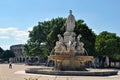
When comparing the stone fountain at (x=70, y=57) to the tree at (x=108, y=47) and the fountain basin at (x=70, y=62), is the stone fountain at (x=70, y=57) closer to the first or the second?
the fountain basin at (x=70, y=62)

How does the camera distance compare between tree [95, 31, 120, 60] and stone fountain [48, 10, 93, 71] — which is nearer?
stone fountain [48, 10, 93, 71]

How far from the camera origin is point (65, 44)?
130 ft

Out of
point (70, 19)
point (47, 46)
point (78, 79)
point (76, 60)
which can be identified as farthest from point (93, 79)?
point (47, 46)

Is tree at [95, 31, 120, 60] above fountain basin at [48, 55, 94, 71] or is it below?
above

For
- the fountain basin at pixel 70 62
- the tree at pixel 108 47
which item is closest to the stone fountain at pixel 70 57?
the fountain basin at pixel 70 62

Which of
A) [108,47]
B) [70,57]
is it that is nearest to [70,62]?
[70,57]

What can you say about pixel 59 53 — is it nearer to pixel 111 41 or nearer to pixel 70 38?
pixel 70 38

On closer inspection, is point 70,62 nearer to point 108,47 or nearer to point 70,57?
point 70,57

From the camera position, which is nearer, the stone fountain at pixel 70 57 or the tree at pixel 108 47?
the stone fountain at pixel 70 57

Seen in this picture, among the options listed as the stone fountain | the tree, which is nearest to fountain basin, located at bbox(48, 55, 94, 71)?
the stone fountain

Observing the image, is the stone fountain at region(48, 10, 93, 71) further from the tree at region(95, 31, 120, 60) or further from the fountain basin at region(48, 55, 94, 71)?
the tree at region(95, 31, 120, 60)

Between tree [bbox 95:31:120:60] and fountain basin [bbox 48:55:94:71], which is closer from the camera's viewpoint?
fountain basin [bbox 48:55:94:71]

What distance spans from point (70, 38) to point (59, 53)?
8.92ft

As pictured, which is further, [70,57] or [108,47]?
[108,47]
